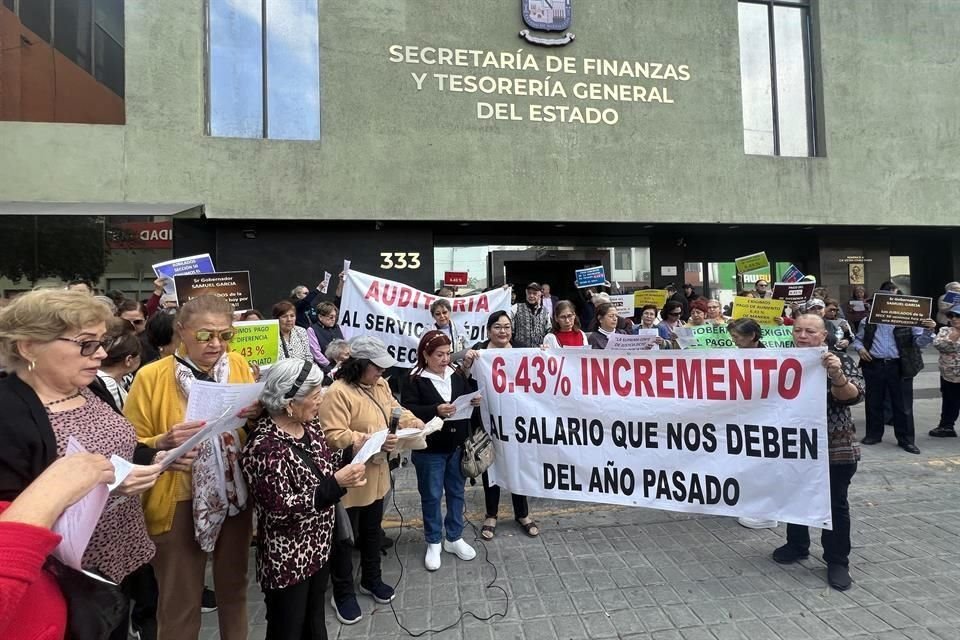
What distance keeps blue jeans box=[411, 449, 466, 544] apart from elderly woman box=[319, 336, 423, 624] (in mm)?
408

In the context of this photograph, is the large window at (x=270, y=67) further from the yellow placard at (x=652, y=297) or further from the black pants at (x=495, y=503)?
the black pants at (x=495, y=503)

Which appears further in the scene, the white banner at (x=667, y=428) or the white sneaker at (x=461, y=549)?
the white sneaker at (x=461, y=549)

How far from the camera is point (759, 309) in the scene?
705 centimetres

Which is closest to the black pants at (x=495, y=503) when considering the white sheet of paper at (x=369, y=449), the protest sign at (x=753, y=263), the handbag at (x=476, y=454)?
the handbag at (x=476, y=454)

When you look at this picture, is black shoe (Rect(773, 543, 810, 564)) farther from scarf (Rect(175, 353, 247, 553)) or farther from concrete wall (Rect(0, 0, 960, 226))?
concrete wall (Rect(0, 0, 960, 226))

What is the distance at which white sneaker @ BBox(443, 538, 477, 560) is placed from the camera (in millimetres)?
3871

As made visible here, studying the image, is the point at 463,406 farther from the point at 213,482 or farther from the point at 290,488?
the point at 213,482

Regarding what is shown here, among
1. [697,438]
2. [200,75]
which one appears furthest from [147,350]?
[200,75]

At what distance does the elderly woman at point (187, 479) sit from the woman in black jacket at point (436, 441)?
145 centimetres

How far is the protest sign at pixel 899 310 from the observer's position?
20.7 ft

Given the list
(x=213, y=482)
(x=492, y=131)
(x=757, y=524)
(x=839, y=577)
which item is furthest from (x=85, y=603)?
(x=492, y=131)

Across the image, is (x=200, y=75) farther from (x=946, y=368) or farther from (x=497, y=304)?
(x=946, y=368)

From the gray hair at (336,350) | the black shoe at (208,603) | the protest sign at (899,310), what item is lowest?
the black shoe at (208,603)

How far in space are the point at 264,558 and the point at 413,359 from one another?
456cm
